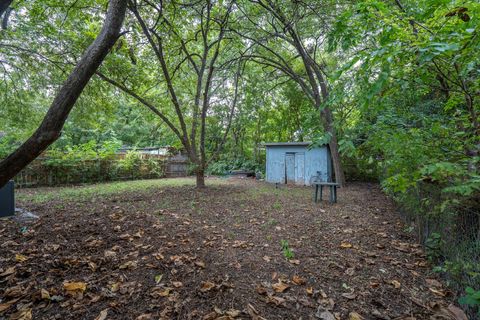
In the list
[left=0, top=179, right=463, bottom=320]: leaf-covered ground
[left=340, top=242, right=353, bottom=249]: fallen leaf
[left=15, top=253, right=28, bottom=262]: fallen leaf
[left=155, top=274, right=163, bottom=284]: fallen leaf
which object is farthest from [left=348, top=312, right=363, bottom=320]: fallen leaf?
[left=15, top=253, right=28, bottom=262]: fallen leaf

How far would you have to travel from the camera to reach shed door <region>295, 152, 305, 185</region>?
472 inches

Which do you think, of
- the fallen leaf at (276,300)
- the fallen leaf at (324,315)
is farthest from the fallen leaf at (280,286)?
the fallen leaf at (324,315)

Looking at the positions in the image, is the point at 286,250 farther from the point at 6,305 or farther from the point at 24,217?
the point at 24,217

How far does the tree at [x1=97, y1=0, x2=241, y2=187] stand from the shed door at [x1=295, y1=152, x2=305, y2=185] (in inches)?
186

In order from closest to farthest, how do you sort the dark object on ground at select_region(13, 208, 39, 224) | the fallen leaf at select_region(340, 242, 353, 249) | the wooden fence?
1. the fallen leaf at select_region(340, 242, 353, 249)
2. the dark object on ground at select_region(13, 208, 39, 224)
3. the wooden fence

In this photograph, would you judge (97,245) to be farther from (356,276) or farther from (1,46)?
(1,46)

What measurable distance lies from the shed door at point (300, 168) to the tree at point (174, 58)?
15.5ft

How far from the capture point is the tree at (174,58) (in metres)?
5.74

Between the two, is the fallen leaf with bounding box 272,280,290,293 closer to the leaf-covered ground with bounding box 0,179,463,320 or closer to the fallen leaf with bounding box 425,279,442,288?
the leaf-covered ground with bounding box 0,179,463,320

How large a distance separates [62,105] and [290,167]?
36.9 ft

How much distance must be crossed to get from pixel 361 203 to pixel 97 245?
6447 millimetres

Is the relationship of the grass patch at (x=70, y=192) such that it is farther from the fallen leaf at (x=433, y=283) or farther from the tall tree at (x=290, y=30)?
the fallen leaf at (x=433, y=283)

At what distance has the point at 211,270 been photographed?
2621mm

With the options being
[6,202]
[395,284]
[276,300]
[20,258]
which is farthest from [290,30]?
[6,202]
